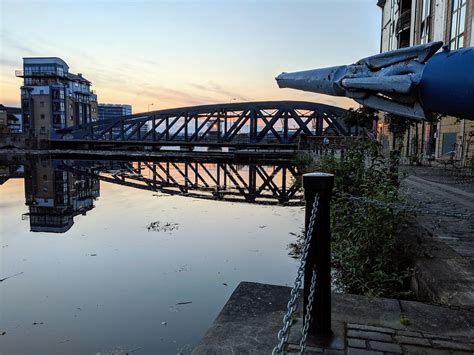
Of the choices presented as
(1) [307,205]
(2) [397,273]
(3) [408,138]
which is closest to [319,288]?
(1) [307,205]

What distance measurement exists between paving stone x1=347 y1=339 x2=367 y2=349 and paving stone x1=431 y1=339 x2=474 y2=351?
1.78ft

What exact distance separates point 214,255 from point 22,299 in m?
3.37

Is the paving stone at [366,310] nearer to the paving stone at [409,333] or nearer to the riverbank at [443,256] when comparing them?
the paving stone at [409,333]

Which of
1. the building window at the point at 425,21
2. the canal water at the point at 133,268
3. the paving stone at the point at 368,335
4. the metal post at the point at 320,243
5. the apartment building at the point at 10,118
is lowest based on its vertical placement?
the canal water at the point at 133,268

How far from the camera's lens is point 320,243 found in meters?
2.74

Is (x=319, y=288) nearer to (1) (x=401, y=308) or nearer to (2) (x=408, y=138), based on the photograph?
(1) (x=401, y=308)

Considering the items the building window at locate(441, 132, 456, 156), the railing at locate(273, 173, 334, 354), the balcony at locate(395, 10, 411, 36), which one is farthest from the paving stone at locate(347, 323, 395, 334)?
→ the balcony at locate(395, 10, 411, 36)

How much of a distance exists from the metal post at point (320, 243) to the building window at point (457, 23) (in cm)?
2100

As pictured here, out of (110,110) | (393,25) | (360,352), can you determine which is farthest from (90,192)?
(110,110)

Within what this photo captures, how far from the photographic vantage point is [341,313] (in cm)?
336

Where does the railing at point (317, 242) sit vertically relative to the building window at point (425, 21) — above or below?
below

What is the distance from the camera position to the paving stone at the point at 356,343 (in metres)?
2.82

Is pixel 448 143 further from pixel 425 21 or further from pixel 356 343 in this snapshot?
pixel 356 343

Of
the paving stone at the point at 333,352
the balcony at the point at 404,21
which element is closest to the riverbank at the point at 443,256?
the paving stone at the point at 333,352
